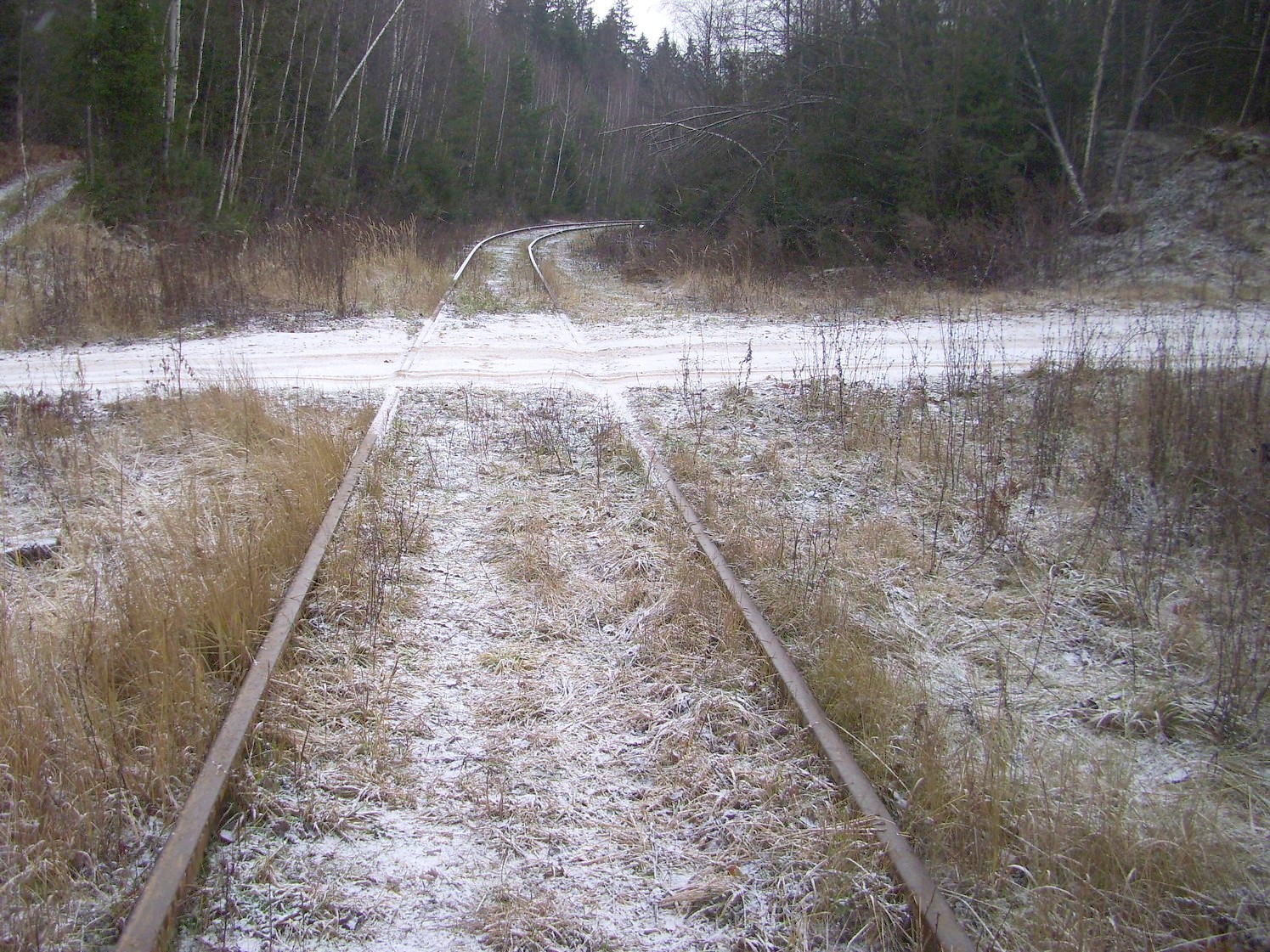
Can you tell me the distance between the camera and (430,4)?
117 ft

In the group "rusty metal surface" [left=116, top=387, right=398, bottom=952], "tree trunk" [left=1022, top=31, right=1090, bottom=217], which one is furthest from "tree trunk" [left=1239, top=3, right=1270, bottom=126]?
"rusty metal surface" [left=116, top=387, right=398, bottom=952]

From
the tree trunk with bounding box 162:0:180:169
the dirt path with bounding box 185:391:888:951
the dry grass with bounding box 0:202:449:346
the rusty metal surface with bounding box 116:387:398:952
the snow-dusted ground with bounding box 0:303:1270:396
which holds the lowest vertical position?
the dirt path with bounding box 185:391:888:951

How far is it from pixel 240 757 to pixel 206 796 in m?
0.29

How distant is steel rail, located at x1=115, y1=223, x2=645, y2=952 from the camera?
88.5 inches

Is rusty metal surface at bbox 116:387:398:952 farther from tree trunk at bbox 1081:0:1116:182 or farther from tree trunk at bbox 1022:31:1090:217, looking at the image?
tree trunk at bbox 1081:0:1116:182

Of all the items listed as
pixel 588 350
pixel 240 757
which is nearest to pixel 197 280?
pixel 588 350

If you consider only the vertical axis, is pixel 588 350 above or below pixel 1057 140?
below

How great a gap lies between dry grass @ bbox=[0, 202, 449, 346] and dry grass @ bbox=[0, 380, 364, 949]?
5.37 metres

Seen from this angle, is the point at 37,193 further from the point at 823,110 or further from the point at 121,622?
the point at 121,622

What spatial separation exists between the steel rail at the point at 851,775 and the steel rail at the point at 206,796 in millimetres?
1997

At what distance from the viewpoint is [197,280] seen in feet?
43.8

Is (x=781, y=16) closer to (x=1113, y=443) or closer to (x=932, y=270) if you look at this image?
(x=932, y=270)

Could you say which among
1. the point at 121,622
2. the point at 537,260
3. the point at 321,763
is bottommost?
the point at 321,763

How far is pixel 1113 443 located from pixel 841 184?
43.7 feet
